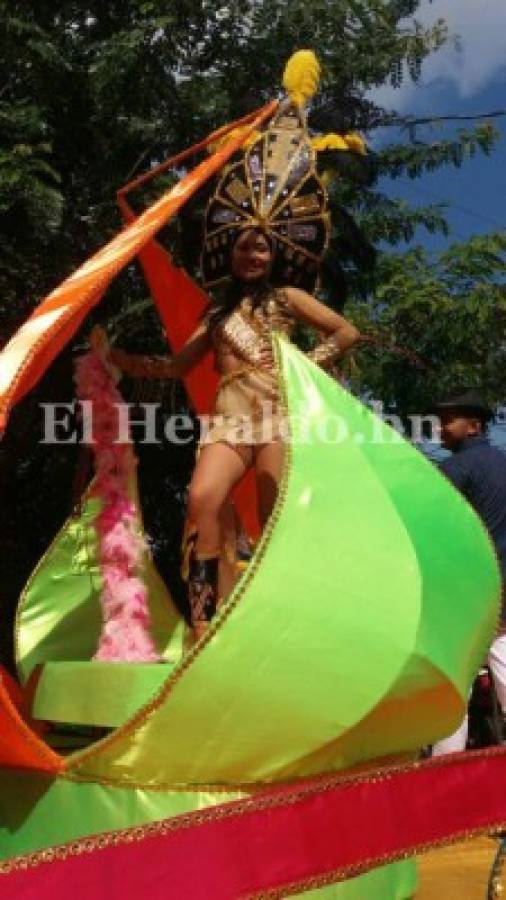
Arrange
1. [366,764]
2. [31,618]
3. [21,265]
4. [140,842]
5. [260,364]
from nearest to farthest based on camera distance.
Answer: [140,842] < [366,764] < [260,364] < [31,618] < [21,265]

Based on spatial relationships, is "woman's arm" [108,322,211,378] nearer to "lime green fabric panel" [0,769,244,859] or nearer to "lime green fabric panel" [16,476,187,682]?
"lime green fabric panel" [16,476,187,682]

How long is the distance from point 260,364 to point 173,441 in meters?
4.05

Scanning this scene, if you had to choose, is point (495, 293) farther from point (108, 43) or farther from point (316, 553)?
point (316, 553)

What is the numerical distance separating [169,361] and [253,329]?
0.48m

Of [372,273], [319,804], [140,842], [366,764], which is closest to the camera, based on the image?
[140,842]

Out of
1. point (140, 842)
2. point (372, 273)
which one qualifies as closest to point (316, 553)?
point (140, 842)

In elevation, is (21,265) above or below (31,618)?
above

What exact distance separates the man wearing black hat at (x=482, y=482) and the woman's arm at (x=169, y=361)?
130 cm

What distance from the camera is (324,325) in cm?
377

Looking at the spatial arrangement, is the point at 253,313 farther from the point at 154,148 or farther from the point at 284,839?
the point at 154,148

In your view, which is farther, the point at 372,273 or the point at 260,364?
the point at 372,273

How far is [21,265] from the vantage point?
23.7 ft

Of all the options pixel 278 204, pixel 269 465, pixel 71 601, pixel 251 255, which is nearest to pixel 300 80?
pixel 278 204

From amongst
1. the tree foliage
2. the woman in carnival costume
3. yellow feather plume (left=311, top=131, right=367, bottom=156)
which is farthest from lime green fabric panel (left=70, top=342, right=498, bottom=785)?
the tree foliage
